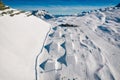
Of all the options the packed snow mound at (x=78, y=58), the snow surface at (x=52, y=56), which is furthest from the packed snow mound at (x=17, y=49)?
the packed snow mound at (x=78, y=58)

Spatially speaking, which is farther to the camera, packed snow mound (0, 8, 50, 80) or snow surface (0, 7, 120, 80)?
snow surface (0, 7, 120, 80)

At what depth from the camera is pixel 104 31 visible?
2500 centimetres

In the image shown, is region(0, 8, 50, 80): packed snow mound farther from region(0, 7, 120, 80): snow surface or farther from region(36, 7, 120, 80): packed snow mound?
region(36, 7, 120, 80): packed snow mound

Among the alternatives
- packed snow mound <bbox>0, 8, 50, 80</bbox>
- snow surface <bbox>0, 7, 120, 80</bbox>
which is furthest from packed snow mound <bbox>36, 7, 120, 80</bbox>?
packed snow mound <bbox>0, 8, 50, 80</bbox>

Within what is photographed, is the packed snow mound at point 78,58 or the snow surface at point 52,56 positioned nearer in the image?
the snow surface at point 52,56

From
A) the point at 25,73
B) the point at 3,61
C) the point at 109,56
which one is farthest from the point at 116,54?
the point at 3,61

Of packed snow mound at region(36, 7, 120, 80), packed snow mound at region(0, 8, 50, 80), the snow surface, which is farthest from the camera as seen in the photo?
packed snow mound at region(36, 7, 120, 80)

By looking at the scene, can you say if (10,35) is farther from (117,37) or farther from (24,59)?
(117,37)

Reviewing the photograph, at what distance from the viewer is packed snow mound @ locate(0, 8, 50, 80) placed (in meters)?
11.7

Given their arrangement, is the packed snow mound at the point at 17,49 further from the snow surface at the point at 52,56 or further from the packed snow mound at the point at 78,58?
the packed snow mound at the point at 78,58

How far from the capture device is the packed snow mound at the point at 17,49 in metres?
11.7

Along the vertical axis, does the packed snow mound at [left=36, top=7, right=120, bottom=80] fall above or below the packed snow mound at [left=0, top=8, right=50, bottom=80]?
below

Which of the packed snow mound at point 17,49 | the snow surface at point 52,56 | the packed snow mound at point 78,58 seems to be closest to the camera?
the packed snow mound at point 17,49

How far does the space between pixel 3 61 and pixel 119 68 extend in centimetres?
882
